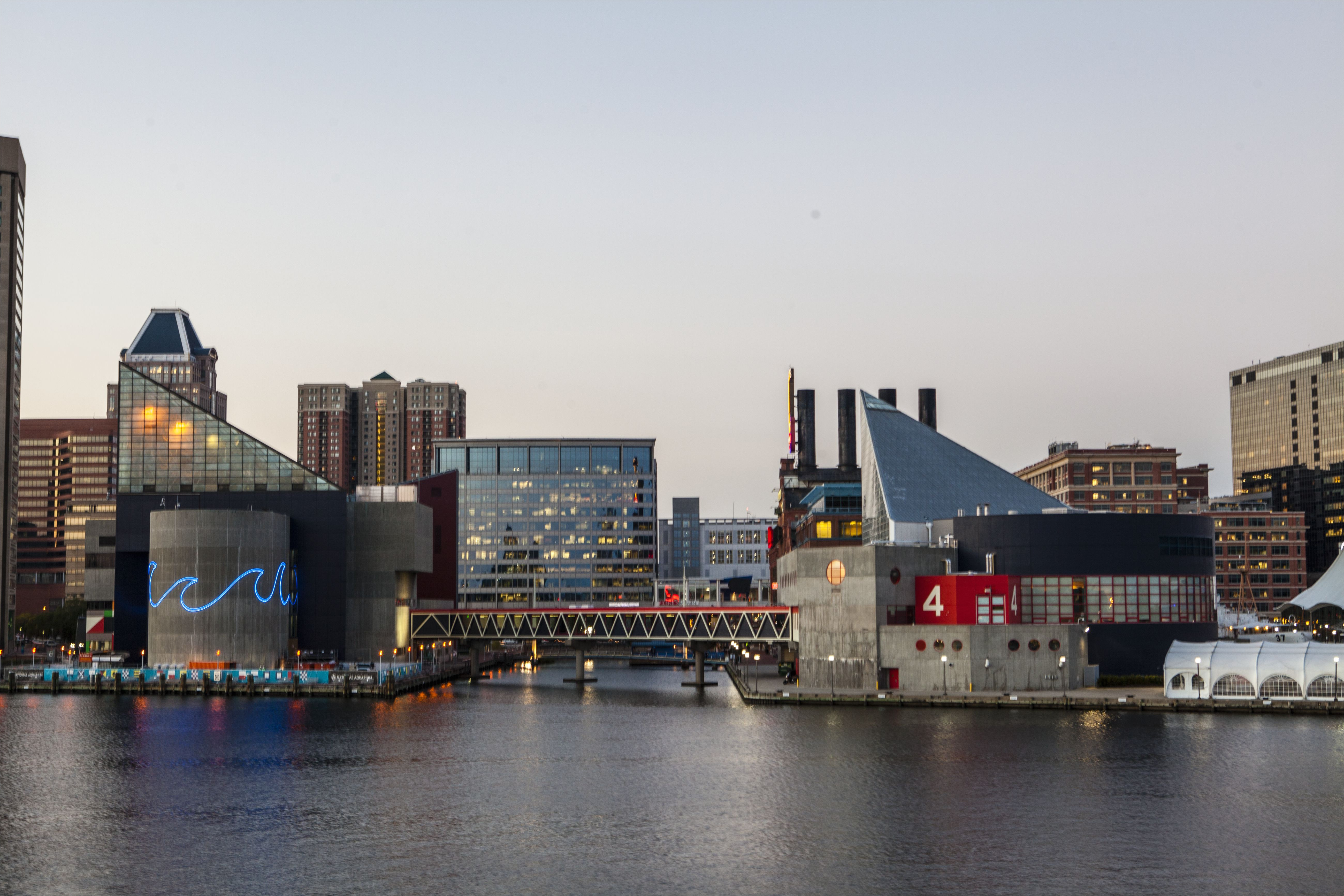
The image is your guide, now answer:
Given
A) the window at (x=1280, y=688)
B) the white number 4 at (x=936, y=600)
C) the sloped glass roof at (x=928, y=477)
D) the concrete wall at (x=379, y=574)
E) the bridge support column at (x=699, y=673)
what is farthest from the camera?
the concrete wall at (x=379, y=574)

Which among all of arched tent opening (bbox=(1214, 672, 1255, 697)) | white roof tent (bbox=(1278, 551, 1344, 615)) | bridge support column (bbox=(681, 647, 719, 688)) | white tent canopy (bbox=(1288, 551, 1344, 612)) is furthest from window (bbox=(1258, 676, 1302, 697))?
white roof tent (bbox=(1278, 551, 1344, 615))

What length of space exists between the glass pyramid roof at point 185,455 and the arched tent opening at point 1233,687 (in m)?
86.5

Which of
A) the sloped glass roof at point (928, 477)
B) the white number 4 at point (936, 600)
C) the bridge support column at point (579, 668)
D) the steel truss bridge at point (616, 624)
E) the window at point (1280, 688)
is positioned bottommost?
the bridge support column at point (579, 668)

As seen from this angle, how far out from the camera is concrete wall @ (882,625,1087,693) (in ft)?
344

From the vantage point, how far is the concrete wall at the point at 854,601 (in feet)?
356

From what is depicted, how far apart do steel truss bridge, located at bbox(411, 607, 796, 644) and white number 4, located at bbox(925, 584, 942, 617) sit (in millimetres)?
18660

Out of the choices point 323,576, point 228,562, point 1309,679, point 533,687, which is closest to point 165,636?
point 228,562

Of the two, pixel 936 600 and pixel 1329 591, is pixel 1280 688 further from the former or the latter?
pixel 1329 591

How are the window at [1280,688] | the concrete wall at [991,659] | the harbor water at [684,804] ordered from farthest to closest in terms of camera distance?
1. the concrete wall at [991,659]
2. the window at [1280,688]
3. the harbor water at [684,804]

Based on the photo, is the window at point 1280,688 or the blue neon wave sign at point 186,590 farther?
the blue neon wave sign at point 186,590

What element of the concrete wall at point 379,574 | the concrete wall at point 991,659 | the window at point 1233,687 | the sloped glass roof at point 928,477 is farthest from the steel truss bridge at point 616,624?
the window at point 1233,687

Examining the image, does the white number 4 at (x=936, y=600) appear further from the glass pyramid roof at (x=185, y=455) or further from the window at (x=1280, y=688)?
the glass pyramid roof at (x=185, y=455)

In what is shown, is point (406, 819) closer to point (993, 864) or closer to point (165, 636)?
point (993, 864)

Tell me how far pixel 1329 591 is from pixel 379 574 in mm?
117394
